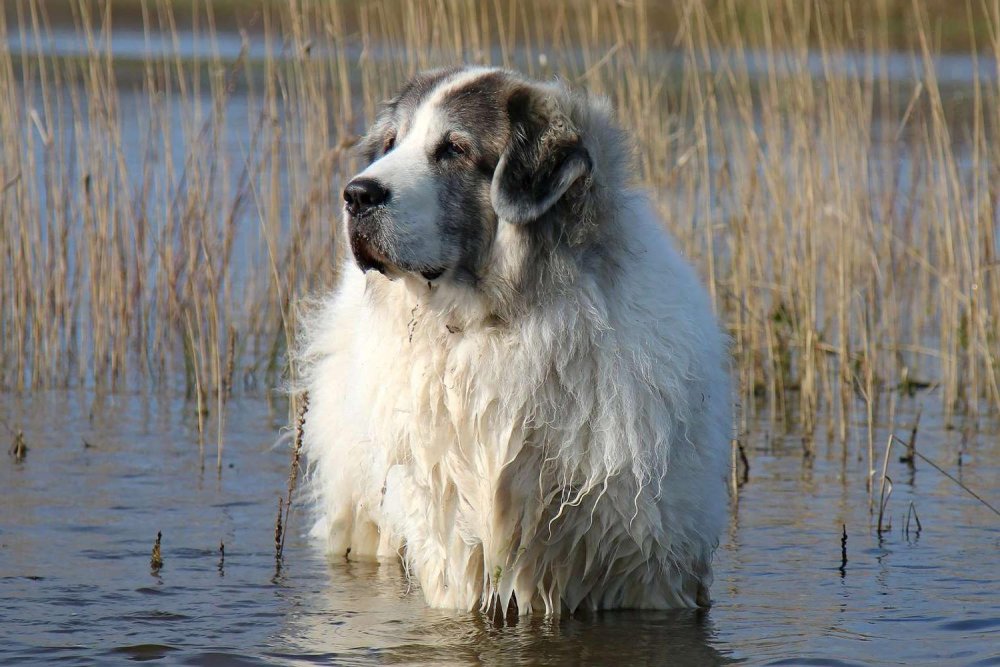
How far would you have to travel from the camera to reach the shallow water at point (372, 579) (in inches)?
129

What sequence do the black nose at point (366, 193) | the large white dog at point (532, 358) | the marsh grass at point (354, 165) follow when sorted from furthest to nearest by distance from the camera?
the marsh grass at point (354, 165) < the large white dog at point (532, 358) < the black nose at point (366, 193)

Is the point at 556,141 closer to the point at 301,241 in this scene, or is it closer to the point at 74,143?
the point at 301,241

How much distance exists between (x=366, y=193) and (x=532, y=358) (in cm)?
59

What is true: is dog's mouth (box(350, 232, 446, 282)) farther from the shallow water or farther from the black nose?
the shallow water

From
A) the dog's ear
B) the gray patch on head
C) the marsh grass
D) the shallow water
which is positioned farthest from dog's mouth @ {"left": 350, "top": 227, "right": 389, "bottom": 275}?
the marsh grass

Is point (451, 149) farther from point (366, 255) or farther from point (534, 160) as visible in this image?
point (366, 255)

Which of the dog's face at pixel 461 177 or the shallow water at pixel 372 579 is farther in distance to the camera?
the shallow water at pixel 372 579

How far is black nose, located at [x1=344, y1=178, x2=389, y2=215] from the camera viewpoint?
3.06 m

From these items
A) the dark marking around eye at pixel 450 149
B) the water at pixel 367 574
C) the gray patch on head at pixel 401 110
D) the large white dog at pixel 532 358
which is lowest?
the water at pixel 367 574

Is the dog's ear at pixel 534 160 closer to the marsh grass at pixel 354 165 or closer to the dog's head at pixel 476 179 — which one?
the dog's head at pixel 476 179

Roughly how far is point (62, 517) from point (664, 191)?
3.26m

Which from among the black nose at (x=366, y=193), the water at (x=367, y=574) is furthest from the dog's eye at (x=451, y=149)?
the water at (x=367, y=574)

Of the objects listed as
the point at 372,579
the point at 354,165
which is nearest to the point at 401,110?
the point at 372,579

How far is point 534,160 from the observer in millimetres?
3230
